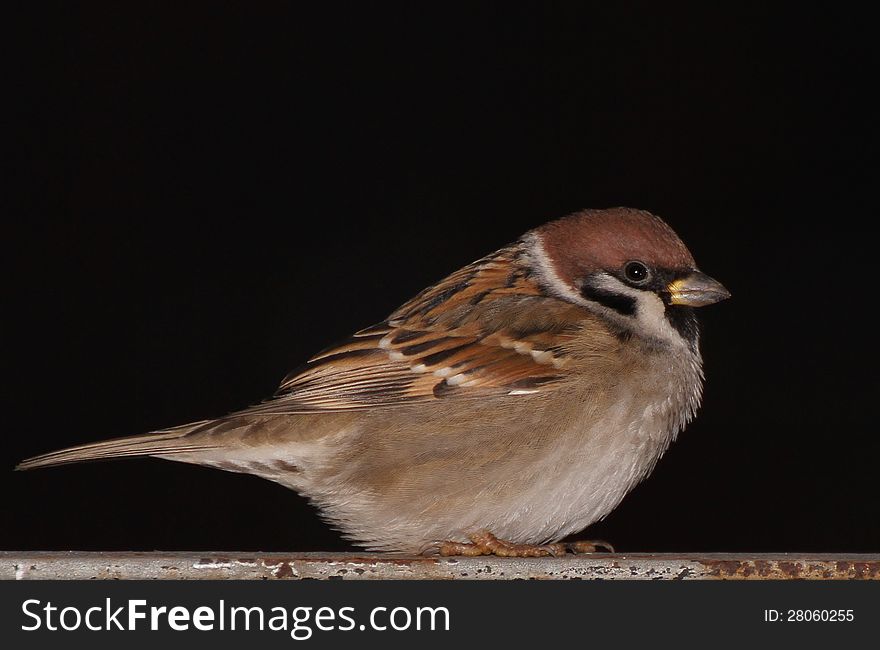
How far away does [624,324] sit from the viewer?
7.89ft

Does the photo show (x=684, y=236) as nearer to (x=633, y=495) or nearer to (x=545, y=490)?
(x=633, y=495)

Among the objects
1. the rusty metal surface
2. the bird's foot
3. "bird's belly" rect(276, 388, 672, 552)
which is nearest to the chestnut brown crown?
"bird's belly" rect(276, 388, 672, 552)

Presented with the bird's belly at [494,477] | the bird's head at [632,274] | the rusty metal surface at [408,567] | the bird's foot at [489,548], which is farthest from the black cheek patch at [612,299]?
the rusty metal surface at [408,567]

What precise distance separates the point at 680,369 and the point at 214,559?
1.03 meters

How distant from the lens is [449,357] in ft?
7.80

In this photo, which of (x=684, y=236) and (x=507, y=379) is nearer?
(x=507, y=379)

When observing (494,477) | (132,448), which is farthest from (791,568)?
(132,448)

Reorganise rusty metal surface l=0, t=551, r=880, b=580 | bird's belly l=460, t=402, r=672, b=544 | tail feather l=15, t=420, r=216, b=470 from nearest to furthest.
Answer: rusty metal surface l=0, t=551, r=880, b=580 → tail feather l=15, t=420, r=216, b=470 → bird's belly l=460, t=402, r=672, b=544

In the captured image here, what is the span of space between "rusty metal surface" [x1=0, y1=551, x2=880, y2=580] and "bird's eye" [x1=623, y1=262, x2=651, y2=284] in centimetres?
70

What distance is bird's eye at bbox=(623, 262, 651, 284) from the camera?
94.3 inches

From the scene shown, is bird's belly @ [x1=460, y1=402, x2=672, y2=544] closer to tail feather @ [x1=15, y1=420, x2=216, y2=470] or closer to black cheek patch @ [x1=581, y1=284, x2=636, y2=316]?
black cheek patch @ [x1=581, y1=284, x2=636, y2=316]
